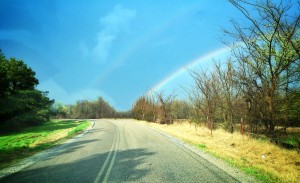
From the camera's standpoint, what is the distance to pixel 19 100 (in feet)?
128

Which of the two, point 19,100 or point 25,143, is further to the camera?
point 19,100

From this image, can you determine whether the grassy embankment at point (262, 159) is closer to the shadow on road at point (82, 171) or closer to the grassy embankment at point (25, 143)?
the shadow on road at point (82, 171)

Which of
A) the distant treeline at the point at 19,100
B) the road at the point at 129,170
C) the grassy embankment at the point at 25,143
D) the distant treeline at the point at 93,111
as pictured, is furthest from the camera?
the distant treeline at the point at 93,111

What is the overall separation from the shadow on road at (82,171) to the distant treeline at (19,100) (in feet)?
94.5

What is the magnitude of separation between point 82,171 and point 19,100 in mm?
35277

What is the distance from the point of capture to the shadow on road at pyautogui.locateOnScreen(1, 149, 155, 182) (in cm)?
760

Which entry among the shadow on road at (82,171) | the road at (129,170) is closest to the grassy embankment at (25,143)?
the shadow on road at (82,171)

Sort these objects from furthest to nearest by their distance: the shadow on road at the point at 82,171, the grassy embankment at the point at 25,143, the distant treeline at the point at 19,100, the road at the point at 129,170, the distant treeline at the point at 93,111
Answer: the distant treeline at the point at 93,111 → the distant treeline at the point at 19,100 → the grassy embankment at the point at 25,143 → the shadow on road at the point at 82,171 → the road at the point at 129,170

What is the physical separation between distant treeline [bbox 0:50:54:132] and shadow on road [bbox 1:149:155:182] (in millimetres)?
28798

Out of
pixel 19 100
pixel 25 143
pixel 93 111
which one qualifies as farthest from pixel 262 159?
pixel 93 111

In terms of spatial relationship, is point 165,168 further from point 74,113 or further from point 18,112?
point 74,113

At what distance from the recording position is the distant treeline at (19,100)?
121 ft

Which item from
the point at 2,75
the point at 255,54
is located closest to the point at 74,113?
the point at 2,75

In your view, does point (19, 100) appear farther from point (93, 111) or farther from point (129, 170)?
point (93, 111)
